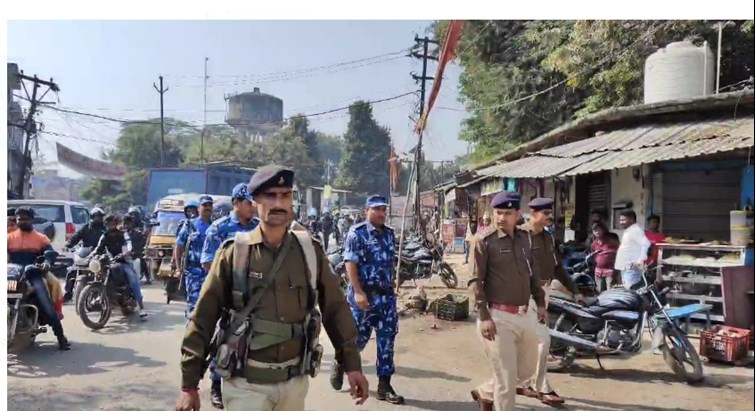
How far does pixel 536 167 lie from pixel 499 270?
1.77 ft

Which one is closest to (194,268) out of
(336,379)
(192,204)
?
(192,204)

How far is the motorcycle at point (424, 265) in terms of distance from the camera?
5.16m

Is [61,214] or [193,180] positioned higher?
[193,180]

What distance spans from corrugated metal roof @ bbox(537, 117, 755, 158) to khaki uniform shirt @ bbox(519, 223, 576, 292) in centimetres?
42

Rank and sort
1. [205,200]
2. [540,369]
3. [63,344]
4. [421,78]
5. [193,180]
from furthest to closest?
[63,344], [205,200], [193,180], [540,369], [421,78]

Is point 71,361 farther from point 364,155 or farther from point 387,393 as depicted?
point 364,155

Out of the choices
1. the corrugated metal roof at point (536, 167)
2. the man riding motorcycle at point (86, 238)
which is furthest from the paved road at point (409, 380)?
the corrugated metal roof at point (536, 167)

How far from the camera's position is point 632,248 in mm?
2238

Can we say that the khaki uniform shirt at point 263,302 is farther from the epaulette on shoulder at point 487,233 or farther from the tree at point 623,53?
the tree at point 623,53

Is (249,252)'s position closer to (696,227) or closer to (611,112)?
(696,227)

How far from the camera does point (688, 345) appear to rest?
245 centimetres

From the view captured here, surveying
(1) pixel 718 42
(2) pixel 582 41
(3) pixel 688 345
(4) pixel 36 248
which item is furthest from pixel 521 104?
(4) pixel 36 248

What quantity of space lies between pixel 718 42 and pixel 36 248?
159 inches

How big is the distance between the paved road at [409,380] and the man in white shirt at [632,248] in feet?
1.60
